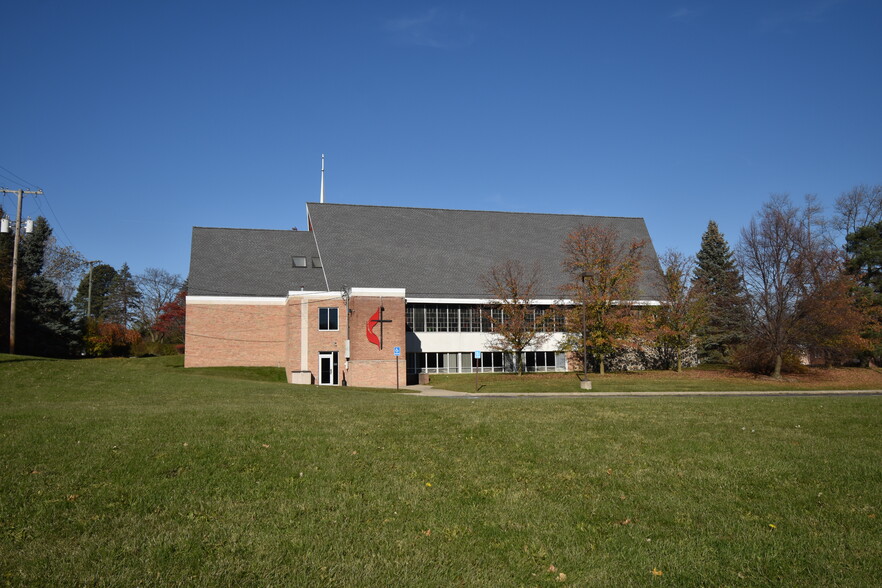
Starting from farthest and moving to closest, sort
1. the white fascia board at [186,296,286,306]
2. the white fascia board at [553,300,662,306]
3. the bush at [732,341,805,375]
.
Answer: the white fascia board at [553,300,662,306], the white fascia board at [186,296,286,306], the bush at [732,341,805,375]

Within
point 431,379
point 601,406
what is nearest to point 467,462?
point 601,406

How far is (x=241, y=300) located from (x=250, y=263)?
3.74 m

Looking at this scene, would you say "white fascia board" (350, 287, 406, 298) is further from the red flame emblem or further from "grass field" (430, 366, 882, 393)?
"grass field" (430, 366, 882, 393)

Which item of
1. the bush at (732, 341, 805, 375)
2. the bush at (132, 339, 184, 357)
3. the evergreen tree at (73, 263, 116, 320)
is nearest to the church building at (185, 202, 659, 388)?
the bush at (732, 341, 805, 375)

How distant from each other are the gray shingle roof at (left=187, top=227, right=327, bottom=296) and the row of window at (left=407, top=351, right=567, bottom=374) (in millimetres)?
8978

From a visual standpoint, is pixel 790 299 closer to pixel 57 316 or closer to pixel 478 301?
pixel 478 301

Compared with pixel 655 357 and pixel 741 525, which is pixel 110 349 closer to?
pixel 655 357

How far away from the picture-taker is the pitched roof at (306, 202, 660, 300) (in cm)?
4691

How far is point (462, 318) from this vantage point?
47.7m

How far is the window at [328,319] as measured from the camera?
130ft

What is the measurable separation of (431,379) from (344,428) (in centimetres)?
3097

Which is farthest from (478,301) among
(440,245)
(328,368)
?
(328,368)

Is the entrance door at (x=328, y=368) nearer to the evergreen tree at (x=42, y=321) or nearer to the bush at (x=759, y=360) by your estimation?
the evergreen tree at (x=42, y=321)

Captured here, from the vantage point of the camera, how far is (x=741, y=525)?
6.98 m
